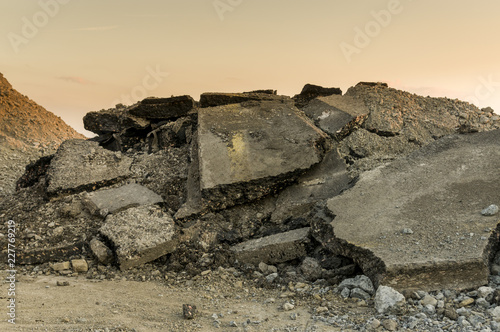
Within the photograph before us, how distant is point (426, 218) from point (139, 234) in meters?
2.84

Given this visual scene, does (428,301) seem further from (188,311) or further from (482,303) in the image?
(188,311)

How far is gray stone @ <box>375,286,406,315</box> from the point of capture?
3.14 metres

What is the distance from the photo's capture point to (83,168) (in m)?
6.08

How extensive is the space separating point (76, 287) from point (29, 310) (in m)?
0.63

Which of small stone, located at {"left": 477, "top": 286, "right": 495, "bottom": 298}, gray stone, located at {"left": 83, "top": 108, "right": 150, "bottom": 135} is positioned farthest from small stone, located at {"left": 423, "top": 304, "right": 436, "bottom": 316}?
gray stone, located at {"left": 83, "top": 108, "right": 150, "bottom": 135}

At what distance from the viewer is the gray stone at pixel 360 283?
3.51 m

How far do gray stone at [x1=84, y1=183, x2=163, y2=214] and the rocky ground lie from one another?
0.08ft

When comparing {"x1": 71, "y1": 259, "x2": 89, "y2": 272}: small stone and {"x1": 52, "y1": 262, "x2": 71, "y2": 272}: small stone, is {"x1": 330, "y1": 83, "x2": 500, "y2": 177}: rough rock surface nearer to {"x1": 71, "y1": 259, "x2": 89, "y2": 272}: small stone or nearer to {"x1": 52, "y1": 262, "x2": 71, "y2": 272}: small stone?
{"x1": 71, "y1": 259, "x2": 89, "y2": 272}: small stone

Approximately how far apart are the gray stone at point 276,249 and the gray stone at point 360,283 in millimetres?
687

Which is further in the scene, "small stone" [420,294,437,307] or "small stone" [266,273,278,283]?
"small stone" [266,273,278,283]

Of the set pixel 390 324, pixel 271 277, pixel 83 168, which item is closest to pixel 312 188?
pixel 271 277

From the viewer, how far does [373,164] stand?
17.8ft

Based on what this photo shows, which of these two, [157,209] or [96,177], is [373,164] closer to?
[157,209]

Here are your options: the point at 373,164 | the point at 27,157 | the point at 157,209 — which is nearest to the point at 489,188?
the point at 373,164
